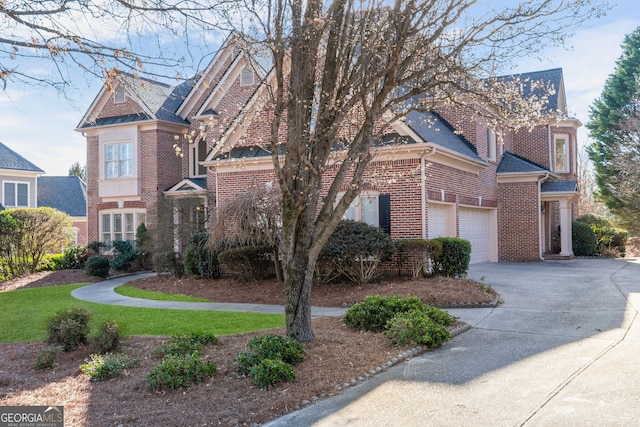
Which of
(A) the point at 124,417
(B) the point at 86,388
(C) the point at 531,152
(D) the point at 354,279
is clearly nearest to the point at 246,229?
(D) the point at 354,279

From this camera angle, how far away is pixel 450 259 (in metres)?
14.4

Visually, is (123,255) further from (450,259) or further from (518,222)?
(518,222)

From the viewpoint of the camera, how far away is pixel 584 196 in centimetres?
3975

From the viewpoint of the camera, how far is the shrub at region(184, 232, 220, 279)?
17281 millimetres

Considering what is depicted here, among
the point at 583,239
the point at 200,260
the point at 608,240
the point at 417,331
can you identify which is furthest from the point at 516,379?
the point at 608,240

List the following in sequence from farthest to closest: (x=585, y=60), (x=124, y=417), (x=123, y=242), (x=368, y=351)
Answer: (x=123, y=242)
(x=585, y=60)
(x=368, y=351)
(x=124, y=417)

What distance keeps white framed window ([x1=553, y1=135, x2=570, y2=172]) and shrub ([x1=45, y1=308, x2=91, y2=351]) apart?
22.0 metres

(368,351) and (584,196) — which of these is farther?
(584,196)

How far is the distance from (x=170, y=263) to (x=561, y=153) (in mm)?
18021

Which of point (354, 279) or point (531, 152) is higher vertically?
point (531, 152)

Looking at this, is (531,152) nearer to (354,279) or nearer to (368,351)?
(354,279)

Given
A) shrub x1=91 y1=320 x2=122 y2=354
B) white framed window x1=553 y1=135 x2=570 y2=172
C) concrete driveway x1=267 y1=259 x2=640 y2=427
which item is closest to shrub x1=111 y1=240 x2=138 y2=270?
shrub x1=91 y1=320 x2=122 y2=354

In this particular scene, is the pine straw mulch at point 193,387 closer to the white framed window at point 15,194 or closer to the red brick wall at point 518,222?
the red brick wall at point 518,222

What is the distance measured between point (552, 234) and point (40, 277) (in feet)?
70.6
